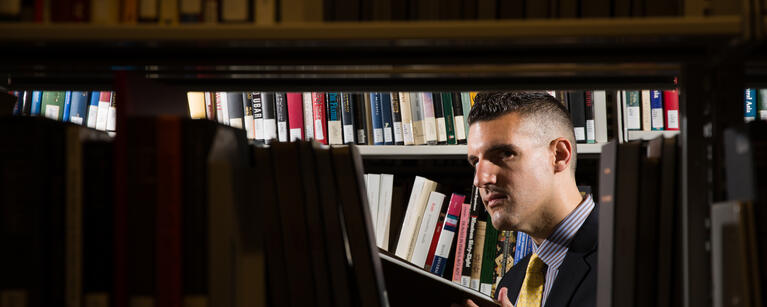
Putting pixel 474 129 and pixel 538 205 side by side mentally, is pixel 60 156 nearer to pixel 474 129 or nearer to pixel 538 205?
pixel 474 129

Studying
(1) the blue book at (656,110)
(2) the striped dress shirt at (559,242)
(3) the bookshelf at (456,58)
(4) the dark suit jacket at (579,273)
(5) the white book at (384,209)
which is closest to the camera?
(3) the bookshelf at (456,58)

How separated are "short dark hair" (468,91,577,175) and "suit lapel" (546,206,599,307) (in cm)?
31

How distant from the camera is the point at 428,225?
225 cm

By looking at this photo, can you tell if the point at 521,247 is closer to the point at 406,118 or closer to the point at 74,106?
the point at 406,118

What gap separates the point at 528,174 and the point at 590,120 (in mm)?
266

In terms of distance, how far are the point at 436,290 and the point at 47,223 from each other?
0.76 metres

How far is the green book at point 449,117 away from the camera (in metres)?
2.16

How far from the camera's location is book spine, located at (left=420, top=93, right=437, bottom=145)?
2.15m

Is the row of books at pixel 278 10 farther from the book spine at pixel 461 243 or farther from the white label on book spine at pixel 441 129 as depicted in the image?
the book spine at pixel 461 243

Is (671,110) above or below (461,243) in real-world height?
above

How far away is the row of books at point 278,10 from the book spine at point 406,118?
138cm

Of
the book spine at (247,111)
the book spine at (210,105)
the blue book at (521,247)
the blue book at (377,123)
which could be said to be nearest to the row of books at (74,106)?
the book spine at (210,105)

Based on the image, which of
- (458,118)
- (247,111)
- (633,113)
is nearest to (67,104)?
(247,111)

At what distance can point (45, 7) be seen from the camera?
0.78 metres
